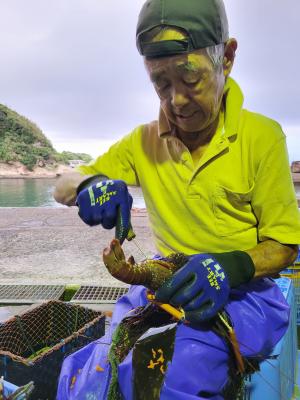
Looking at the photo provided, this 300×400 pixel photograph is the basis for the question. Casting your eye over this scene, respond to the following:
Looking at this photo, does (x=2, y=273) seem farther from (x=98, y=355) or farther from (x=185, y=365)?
(x=185, y=365)

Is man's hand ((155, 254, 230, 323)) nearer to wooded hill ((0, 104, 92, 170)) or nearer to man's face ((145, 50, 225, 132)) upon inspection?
man's face ((145, 50, 225, 132))

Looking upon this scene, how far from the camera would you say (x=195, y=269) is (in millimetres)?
1414

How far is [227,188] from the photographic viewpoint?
1.74m

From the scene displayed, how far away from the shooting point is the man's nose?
161 centimetres

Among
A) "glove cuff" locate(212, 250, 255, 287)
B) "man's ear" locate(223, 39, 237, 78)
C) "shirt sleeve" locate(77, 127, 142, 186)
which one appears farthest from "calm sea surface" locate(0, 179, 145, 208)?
"glove cuff" locate(212, 250, 255, 287)

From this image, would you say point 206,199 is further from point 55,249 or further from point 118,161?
point 55,249

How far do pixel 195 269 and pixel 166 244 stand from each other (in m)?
0.58

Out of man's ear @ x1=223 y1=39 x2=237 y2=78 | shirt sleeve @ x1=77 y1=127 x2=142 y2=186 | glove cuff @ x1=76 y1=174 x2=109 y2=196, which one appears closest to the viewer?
man's ear @ x1=223 y1=39 x2=237 y2=78

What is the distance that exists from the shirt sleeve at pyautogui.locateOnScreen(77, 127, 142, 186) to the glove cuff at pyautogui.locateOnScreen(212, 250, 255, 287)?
832mm

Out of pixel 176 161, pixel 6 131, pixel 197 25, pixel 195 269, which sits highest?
pixel 197 25

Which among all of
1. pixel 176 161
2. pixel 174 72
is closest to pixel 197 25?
pixel 174 72

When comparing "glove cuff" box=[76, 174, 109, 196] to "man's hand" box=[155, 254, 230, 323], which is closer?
"man's hand" box=[155, 254, 230, 323]

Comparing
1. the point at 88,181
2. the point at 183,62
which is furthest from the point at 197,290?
the point at 183,62

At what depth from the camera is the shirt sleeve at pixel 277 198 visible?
1662 mm
